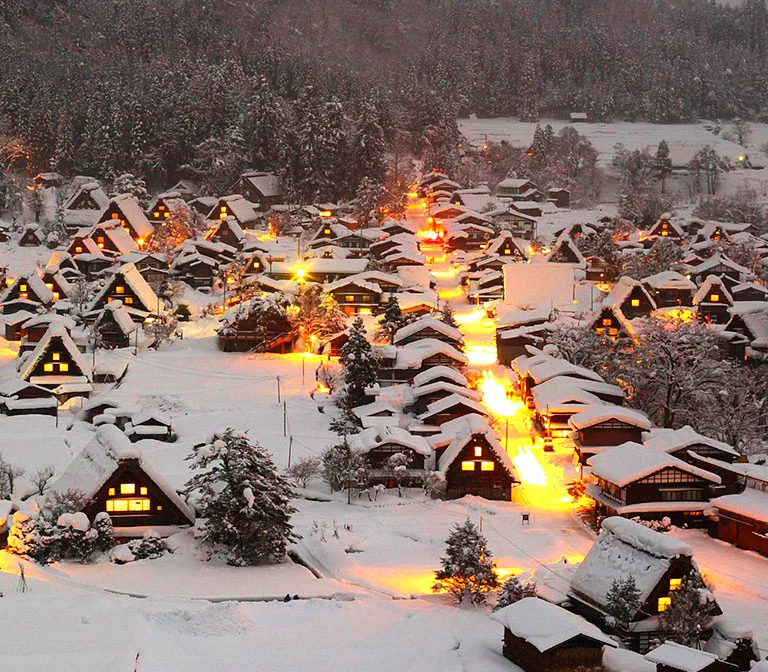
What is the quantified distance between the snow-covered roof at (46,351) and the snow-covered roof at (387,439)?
11352mm

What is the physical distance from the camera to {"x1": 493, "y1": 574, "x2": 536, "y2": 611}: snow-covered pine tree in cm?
2222

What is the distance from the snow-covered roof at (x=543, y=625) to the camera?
65.2 ft

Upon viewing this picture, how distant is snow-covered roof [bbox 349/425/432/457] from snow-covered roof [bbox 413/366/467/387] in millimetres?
4905

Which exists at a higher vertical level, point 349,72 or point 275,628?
point 349,72

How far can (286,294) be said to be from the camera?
4781 centimetres

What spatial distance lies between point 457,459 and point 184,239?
32.7 meters

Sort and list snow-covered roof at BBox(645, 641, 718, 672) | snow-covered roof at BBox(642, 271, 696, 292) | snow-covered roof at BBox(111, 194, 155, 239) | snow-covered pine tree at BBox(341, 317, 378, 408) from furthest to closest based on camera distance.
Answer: snow-covered roof at BBox(111, 194, 155, 239), snow-covered roof at BBox(642, 271, 696, 292), snow-covered pine tree at BBox(341, 317, 378, 408), snow-covered roof at BBox(645, 641, 718, 672)

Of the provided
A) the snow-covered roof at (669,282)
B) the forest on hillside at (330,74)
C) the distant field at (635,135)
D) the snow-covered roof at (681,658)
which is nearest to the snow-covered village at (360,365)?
the snow-covered roof at (681,658)

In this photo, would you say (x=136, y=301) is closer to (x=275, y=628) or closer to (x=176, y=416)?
(x=176, y=416)

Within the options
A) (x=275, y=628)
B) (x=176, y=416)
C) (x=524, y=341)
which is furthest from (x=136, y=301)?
(x=275, y=628)

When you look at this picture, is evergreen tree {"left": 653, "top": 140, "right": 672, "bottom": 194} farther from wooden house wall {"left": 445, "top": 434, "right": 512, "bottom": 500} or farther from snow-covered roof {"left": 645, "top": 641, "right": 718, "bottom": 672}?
snow-covered roof {"left": 645, "top": 641, "right": 718, "bottom": 672}

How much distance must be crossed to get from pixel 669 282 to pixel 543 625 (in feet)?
119

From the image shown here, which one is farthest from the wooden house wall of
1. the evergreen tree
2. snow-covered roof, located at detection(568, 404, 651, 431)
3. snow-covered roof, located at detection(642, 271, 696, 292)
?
the evergreen tree

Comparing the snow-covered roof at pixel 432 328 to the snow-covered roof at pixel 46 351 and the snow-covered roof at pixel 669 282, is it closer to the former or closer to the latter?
the snow-covered roof at pixel 46 351
